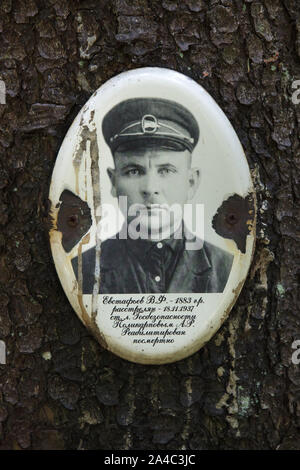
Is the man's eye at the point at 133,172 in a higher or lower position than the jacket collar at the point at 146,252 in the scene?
higher

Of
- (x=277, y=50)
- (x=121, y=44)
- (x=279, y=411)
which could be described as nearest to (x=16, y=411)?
(x=279, y=411)

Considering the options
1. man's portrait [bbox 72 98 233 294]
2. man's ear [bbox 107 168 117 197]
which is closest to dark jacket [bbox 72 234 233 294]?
man's portrait [bbox 72 98 233 294]

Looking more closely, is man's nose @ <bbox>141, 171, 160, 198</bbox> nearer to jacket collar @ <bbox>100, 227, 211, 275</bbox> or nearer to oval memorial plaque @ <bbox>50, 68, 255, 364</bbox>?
oval memorial plaque @ <bbox>50, 68, 255, 364</bbox>

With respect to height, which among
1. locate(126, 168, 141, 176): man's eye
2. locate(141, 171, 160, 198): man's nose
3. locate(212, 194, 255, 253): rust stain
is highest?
locate(126, 168, 141, 176): man's eye

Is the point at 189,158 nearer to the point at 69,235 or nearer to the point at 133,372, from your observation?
the point at 69,235

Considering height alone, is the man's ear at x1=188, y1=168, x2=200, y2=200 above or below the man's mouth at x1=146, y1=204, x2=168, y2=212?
above

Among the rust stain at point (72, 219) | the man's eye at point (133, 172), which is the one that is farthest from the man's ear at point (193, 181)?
the rust stain at point (72, 219)

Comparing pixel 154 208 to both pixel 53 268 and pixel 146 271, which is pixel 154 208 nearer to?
pixel 146 271

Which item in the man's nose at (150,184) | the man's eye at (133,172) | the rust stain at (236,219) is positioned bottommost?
the rust stain at (236,219)

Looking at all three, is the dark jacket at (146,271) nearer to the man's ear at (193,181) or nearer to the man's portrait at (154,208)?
the man's portrait at (154,208)
